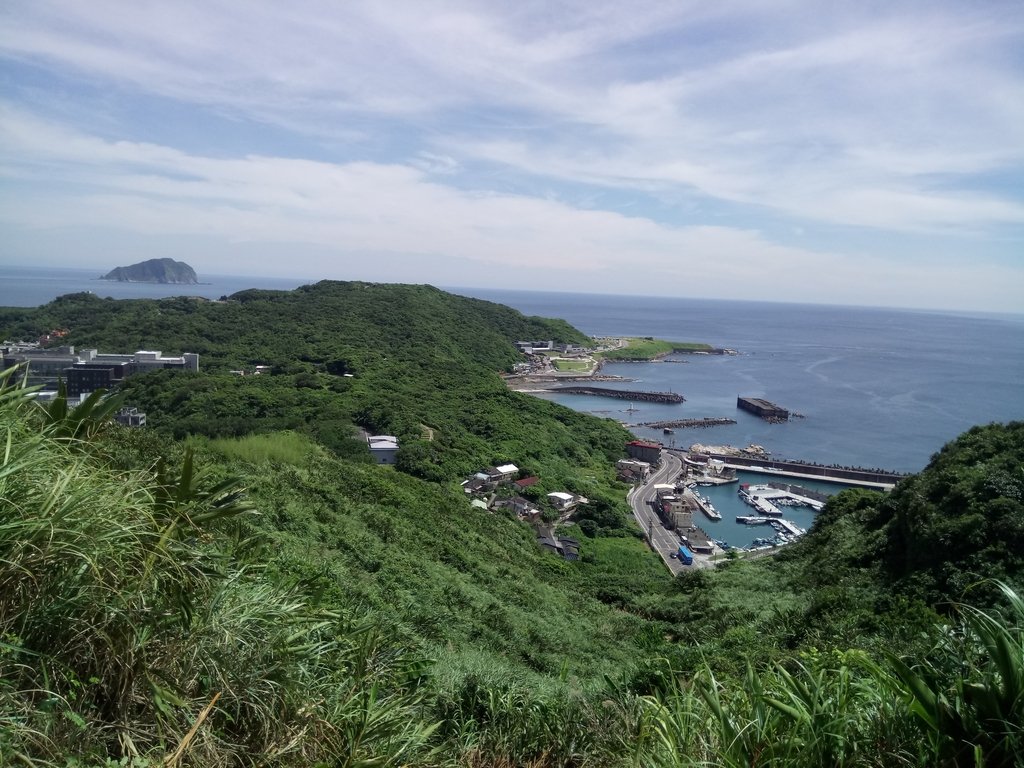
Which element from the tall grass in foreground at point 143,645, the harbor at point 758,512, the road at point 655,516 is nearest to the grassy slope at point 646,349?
the road at point 655,516

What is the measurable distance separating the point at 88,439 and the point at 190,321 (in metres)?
39.2

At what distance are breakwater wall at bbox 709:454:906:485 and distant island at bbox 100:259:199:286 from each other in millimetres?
111495

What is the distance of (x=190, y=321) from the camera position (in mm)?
37812

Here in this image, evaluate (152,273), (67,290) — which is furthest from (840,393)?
(152,273)

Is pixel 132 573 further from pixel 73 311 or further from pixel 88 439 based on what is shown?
pixel 73 311

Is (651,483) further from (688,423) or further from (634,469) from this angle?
(688,423)

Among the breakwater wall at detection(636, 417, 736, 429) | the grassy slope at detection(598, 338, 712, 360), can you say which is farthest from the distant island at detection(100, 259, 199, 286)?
the breakwater wall at detection(636, 417, 736, 429)

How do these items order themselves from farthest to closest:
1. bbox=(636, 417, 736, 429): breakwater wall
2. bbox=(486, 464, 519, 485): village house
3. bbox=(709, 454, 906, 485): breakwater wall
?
bbox=(636, 417, 736, 429): breakwater wall < bbox=(709, 454, 906, 485): breakwater wall < bbox=(486, 464, 519, 485): village house

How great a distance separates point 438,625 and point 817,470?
1095 inches

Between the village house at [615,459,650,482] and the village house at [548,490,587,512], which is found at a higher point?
the village house at [548,490,587,512]

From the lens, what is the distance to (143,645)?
2.10 m

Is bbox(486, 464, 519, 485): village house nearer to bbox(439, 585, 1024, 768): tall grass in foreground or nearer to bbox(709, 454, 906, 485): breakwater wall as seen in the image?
bbox(709, 454, 906, 485): breakwater wall

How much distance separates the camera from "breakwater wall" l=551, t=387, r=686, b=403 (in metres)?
46.0

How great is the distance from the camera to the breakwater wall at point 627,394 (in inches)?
1811
